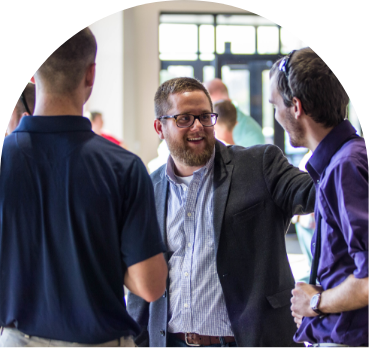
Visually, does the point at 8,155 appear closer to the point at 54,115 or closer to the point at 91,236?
the point at 54,115

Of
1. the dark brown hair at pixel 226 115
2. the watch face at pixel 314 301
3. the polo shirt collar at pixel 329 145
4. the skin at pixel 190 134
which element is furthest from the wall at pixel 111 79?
the watch face at pixel 314 301

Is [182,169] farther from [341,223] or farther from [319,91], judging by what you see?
[341,223]

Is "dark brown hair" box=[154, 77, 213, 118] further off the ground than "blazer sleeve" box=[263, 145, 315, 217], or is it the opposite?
"dark brown hair" box=[154, 77, 213, 118]

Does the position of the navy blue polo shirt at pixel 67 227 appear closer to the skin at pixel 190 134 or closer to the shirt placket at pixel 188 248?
the shirt placket at pixel 188 248

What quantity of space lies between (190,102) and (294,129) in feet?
1.75

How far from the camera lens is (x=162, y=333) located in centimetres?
148

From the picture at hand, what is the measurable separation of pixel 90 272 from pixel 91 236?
0.31 feet

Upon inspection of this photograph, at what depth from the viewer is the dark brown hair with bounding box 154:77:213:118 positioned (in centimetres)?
166

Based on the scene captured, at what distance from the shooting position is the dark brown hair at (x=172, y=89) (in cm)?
166

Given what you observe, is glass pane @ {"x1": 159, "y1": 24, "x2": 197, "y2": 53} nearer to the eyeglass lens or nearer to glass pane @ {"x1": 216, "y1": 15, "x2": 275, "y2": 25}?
glass pane @ {"x1": 216, "y1": 15, "x2": 275, "y2": 25}

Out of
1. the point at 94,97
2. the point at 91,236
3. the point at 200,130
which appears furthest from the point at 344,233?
the point at 94,97

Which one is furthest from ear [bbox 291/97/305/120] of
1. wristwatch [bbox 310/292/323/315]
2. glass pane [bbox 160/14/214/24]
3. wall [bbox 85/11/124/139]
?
glass pane [bbox 160/14/214/24]

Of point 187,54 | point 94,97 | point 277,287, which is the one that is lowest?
point 277,287

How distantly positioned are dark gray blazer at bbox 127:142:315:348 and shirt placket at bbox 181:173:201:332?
0.08m
